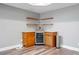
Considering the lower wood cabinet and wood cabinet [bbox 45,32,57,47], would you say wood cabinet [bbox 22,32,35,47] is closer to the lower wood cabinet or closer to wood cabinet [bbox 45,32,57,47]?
the lower wood cabinet

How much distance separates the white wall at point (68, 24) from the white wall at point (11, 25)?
1.22 m

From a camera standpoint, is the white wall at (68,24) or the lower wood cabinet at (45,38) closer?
the white wall at (68,24)

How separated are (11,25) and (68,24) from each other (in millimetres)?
1972

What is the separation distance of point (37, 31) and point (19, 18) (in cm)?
91

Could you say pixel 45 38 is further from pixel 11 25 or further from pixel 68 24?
pixel 11 25

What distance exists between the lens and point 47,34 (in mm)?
3422

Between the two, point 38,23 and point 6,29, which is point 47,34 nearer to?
point 38,23

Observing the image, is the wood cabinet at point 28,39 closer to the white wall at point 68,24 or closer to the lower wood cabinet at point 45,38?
the lower wood cabinet at point 45,38

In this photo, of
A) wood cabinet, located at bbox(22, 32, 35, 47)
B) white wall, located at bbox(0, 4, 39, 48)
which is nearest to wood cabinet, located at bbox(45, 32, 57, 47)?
wood cabinet, located at bbox(22, 32, 35, 47)

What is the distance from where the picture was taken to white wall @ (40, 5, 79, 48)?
282 centimetres

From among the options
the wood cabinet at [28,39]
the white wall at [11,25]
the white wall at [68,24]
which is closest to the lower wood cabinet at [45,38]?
the wood cabinet at [28,39]

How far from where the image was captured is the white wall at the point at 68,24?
282cm

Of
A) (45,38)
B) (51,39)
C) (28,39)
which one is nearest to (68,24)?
(51,39)
